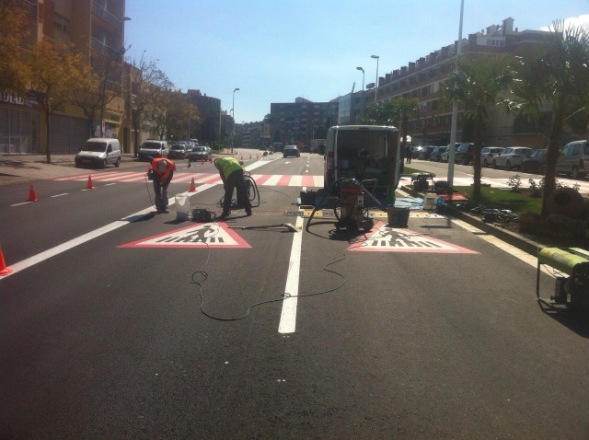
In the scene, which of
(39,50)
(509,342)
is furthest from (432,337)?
(39,50)

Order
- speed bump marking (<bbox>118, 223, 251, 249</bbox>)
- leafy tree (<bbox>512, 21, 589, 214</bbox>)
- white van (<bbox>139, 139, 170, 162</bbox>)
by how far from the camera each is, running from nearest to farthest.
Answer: speed bump marking (<bbox>118, 223, 251, 249</bbox>) → leafy tree (<bbox>512, 21, 589, 214</bbox>) → white van (<bbox>139, 139, 170, 162</bbox>)

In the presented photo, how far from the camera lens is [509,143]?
64438 millimetres

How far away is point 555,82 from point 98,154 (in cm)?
2760

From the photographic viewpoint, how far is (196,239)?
37.6ft

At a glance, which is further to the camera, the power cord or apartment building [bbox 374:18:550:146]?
apartment building [bbox 374:18:550:146]

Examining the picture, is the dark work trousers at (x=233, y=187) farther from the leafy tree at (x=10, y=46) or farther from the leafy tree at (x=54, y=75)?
the leafy tree at (x=54, y=75)

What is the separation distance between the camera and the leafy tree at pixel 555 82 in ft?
42.5

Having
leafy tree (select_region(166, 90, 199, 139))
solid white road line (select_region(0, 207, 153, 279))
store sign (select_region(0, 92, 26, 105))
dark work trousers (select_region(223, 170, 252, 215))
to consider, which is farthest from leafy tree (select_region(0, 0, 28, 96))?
leafy tree (select_region(166, 90, 199, 139))

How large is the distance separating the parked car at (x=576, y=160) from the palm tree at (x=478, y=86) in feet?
46.7

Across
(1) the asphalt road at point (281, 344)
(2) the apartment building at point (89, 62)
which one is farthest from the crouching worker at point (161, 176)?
(2) the apartment building at point (89, 62)

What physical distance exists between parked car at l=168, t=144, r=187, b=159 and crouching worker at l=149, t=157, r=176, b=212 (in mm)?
43701

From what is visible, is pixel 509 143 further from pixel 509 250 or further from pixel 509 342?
pixel 509 342

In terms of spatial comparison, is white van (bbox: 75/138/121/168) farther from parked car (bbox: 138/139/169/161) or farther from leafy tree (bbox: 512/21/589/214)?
leafy tree (bbox: 512/21/589/214)

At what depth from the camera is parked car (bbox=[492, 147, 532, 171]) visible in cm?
3944
